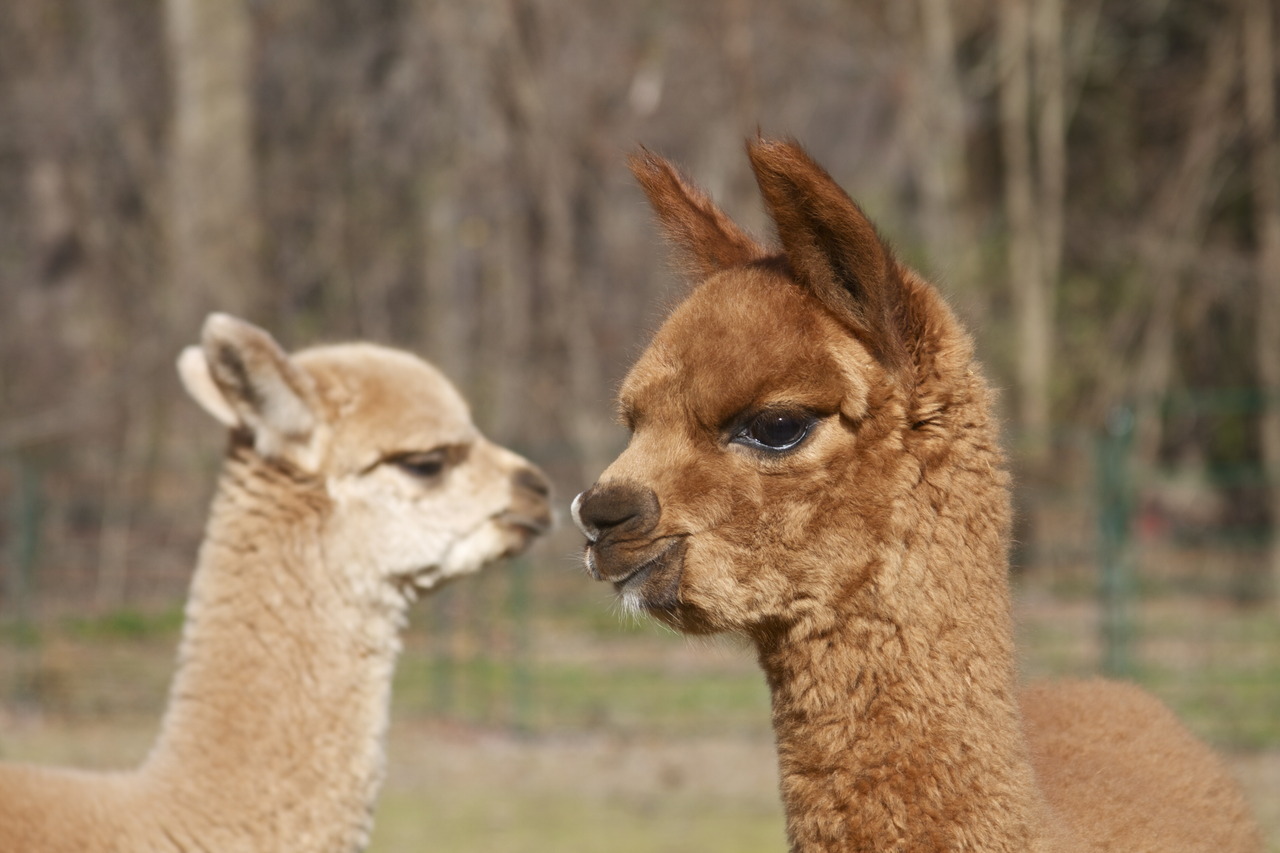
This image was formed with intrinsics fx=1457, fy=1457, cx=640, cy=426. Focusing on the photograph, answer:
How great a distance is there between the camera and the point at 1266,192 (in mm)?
16484

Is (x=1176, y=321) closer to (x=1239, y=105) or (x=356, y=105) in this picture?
(x=1239, y=105)

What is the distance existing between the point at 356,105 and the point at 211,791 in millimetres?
12943

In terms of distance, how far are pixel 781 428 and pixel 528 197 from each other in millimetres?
13079

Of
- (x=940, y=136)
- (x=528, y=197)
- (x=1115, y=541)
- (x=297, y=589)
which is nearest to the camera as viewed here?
(x=297, y=589)

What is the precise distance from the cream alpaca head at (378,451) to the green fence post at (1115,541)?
20.8ft

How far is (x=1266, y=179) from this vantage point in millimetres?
16500

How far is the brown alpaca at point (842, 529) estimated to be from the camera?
2359 millimetres

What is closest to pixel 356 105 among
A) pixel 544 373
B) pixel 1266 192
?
pixel 544 373

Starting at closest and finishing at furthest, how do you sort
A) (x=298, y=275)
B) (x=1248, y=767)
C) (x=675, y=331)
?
(x=675, y=331) → (x=1248, y=767) → (x=298, y=275)

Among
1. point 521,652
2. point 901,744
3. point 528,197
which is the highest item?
point 901,744

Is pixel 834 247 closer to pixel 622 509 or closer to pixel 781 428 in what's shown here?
pixel 781 428

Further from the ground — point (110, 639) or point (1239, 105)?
point (1239, 105)

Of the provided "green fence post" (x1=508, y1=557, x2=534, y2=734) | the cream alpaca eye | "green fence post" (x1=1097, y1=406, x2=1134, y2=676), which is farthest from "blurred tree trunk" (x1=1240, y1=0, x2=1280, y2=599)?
the cream alpaca eye

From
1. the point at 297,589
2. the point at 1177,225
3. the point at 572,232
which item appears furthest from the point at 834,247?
the point at 1177,225
